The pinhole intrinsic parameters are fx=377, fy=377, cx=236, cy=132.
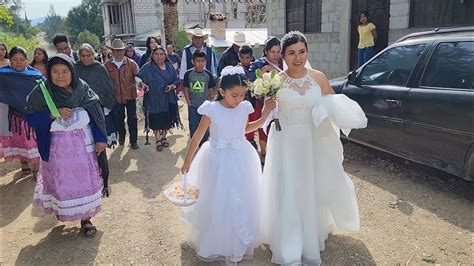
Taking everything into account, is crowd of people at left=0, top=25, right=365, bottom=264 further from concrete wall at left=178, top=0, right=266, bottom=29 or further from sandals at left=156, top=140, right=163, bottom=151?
concrete wall at left=178, top=0, right=266, bottom=29

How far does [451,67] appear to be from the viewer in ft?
13.4

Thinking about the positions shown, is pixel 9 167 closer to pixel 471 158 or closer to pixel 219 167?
pixel 219 167

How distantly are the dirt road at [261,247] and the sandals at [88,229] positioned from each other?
0.05m

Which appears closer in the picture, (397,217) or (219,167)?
(219,167)

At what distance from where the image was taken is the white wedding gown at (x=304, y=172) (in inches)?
120

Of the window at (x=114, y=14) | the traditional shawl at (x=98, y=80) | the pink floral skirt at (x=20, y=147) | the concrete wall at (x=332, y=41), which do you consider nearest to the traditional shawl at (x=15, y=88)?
the pink floral skirt at (x=20, y=147)

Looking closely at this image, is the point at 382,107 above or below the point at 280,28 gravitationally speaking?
below

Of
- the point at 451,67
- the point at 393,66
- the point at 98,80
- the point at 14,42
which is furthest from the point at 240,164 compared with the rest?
the point at 14,42

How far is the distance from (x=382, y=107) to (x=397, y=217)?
150cm

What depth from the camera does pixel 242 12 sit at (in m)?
40.6

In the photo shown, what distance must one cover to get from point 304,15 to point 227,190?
10757 mm

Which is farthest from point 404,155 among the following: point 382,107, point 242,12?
point 242,12

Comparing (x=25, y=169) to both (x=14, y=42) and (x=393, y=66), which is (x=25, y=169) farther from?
(x=14, y=42)

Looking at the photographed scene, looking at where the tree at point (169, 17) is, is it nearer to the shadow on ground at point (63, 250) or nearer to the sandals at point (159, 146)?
the sandals at point (159, 146)
